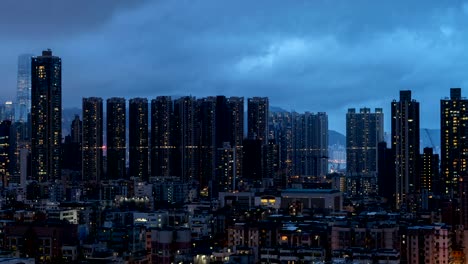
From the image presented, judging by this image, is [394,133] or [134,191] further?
[394,133]

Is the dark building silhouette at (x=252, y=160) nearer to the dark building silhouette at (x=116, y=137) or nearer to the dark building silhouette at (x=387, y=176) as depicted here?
the dark building silhouette at (x=387, y=176)

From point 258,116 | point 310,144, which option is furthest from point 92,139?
point 310,144

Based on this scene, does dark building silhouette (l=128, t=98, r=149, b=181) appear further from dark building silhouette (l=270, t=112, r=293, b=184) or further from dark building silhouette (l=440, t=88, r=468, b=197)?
dark building silhouette (l=440, t=88, r=468, b=197)

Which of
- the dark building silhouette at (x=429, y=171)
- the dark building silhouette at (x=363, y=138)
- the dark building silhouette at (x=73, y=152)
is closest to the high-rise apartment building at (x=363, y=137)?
the dark building silhouette at (x=363, y=138)

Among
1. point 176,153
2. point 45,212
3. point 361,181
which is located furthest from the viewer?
point 176,153

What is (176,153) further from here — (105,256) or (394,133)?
(105,256)

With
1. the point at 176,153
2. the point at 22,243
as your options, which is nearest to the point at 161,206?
the point at 22,243
